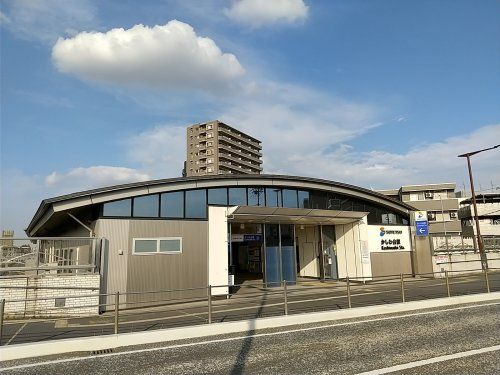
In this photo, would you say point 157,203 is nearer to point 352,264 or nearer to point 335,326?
point 335,326

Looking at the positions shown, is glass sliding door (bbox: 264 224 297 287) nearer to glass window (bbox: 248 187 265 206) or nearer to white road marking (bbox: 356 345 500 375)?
glass window (bbox: 248 187 265 206)

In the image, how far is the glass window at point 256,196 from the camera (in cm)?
1873

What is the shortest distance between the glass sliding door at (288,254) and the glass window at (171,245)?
633cm

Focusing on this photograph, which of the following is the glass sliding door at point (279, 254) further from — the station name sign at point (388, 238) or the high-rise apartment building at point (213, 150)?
the high-rise apartment building at point (213, 150)

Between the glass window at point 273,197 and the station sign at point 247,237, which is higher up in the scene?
the glass window at point 273,197

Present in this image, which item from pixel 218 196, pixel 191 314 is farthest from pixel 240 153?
pixel 191 314

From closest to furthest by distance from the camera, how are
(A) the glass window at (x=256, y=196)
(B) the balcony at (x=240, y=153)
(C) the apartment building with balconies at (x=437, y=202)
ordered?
(A) the glass window at (x=256, y=196) → (C) the apartment building with balconies at (x=437, y=202) → (B) the balcony at (x=240, y=153)

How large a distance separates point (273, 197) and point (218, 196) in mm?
3130

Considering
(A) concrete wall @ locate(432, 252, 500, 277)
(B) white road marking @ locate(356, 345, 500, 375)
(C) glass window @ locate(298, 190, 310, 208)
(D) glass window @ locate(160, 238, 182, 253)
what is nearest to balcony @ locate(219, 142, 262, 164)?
(A) concrete wall @ locate(432, 252, 500, 277)

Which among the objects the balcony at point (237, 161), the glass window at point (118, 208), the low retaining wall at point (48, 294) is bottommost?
the low retaining wall at point (48, 294)

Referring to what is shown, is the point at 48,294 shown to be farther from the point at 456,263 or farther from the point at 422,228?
the point at 456,263

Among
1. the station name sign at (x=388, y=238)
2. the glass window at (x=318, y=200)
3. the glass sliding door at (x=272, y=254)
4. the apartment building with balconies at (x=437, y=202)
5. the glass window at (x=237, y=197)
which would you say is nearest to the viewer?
the glass window at (x=237, y=197)

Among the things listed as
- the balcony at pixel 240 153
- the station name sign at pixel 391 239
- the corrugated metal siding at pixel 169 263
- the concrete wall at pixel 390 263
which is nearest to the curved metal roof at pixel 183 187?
the corrugated metal siding at pixel 169 263

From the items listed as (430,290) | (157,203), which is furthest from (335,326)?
(157,203)
